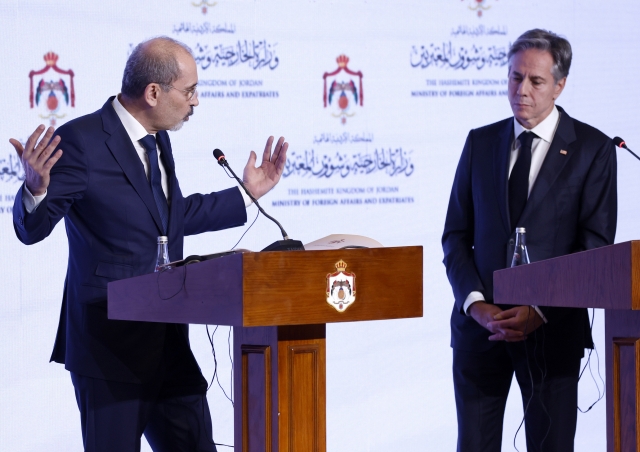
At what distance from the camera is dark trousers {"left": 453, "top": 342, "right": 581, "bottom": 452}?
293cm

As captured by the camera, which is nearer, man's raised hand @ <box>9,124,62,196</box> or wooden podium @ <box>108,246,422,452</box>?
wooden podium @ <box>108,246,422,452</box>

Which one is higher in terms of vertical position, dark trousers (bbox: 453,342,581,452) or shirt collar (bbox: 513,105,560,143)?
shirt collar (bbox: 513,105,560,143)

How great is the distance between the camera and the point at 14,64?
159 inches

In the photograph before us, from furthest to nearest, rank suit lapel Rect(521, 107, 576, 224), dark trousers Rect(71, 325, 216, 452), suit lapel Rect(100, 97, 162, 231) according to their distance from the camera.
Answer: suit lapel Rect(521, 107, 576, 224)
suit lapel Rect(100, 97, 162, 231)
dark trousers Rect(71, 325, 216, 452)

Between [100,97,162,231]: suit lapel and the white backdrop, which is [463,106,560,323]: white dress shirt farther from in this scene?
the white backdrop

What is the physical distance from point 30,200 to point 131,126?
0.46 metres

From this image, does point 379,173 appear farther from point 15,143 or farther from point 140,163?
point 15,143

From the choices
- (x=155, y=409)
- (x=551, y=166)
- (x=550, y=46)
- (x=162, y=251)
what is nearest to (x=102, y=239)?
(x=162, y=251)

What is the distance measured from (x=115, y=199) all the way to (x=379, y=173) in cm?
227

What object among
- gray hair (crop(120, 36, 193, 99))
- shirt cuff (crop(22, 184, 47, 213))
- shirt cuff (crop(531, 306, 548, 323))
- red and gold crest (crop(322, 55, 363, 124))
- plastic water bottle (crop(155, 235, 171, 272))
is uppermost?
red and gold crest (crop(322, 55, 363, 124))

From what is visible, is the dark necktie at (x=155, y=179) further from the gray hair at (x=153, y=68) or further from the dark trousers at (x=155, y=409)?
the dark trousers at (x=155, y=409)

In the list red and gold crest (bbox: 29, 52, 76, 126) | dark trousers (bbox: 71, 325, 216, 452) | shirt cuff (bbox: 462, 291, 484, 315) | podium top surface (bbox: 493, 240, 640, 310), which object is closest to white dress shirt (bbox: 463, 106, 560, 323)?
shirt cuff (bbox: 462, 291, 484, 315)

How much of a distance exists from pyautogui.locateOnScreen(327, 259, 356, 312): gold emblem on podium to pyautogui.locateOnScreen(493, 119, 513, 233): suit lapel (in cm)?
127

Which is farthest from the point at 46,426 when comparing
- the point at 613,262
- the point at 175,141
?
the point at 613,262
